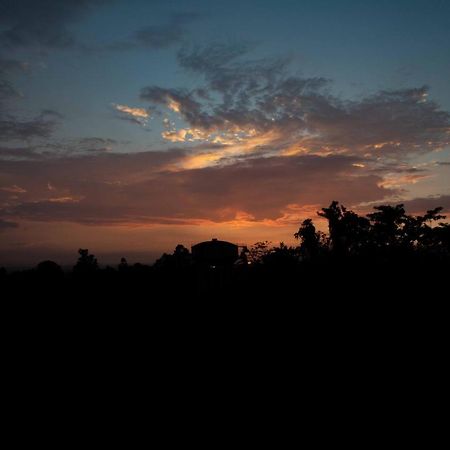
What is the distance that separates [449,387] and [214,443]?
14.1 feet

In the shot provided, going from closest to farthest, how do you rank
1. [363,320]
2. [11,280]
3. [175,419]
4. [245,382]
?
[175,419], [245,382], [363,320], [11,280]

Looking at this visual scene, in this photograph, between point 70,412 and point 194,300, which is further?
point 194,300

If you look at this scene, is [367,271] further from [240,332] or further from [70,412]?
[70,412]

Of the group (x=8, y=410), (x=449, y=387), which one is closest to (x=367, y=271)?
(x=449, y=387)

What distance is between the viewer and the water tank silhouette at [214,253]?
24.5 meters

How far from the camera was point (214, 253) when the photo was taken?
24781mm

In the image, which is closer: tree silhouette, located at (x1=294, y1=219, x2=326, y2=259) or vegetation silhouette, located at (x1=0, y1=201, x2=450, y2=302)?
vegetation silhouette, located at (x1=0, y1=201, x2=450, y2=302)

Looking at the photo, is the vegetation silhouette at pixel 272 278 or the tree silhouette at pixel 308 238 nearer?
the vegetation silhouette at pixel 272 278

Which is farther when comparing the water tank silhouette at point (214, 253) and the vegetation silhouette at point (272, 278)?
the water tank silhouette at point (214, 253)

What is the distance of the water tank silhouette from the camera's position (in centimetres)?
2450

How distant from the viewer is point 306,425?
5840 millimetres

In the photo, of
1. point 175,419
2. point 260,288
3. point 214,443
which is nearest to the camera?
point 214,443

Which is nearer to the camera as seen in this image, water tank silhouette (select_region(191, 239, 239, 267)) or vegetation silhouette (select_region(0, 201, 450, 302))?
vegetation silhouette (select_region(0, 201, 450, 302))

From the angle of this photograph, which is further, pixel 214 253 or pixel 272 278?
pixel 214 253
